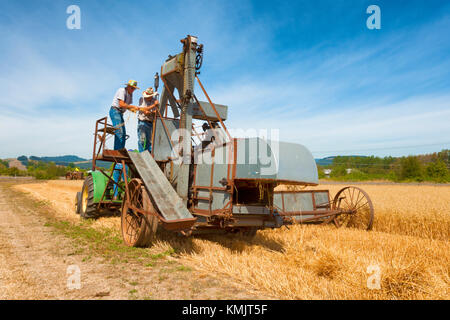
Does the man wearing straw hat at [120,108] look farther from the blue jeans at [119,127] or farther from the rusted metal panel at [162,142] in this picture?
the rusted metal panel at [162,142]

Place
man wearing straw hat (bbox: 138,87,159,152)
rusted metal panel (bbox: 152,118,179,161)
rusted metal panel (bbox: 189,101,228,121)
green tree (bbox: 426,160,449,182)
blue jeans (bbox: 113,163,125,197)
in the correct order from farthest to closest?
green tree (bbox: 426,160,449,182) → blue jeans (bbox: 113,163,125,197) → man wearing straw hat (bbox: 138,87,159,152) → rusted metal panel (bbox: 152,118,179,161) → rusted metal panel (bbox: 189,101,228,121)

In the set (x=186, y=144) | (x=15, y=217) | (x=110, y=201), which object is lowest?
(x=15, y=217)

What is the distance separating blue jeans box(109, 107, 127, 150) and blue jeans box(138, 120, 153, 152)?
62 centimetres

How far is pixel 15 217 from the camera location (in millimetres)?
8727

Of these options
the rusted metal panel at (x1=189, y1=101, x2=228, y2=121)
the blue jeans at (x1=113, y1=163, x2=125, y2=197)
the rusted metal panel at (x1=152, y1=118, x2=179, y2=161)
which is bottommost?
the blue jeans at (x1=113, y1=163, x2=125, y2=197)

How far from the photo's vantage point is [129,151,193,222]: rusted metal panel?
4.57m

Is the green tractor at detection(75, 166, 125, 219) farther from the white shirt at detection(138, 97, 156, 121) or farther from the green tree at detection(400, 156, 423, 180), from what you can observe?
the green tree at detection(400, 156, 423, 180)

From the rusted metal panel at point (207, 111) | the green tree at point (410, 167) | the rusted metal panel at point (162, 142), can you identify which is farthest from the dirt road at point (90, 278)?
the green tree at point (410, 167)

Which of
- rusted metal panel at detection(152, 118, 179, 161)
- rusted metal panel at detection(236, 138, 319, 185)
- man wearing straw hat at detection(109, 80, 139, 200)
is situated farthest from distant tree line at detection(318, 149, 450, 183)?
rusted metal panel at detection(236, 138, 319, 185)

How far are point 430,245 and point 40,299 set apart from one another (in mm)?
6317

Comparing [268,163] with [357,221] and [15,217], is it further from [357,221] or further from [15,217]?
[15,217]

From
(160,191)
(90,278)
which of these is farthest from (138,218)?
(90,278)

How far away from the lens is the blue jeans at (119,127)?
7375mm
